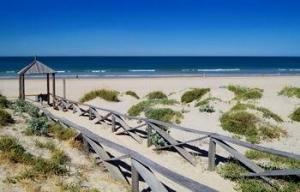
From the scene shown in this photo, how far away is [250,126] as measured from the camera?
13922 millimetres

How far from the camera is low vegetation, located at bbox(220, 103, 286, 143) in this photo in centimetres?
1336

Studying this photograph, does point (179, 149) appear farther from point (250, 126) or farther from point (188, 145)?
point (250, 126)

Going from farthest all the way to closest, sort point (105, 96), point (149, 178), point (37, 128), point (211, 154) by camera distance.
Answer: point (105, 96)
point (37, 128)
point (211, 154)
point (149, 178)

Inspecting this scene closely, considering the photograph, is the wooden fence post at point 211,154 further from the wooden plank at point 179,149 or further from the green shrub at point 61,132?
the green shrub at point 61,132

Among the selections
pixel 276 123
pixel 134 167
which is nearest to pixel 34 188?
pixel 134 167

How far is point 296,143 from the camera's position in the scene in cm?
1281

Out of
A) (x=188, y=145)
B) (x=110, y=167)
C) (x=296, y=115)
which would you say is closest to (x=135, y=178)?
(x=110, y=167)

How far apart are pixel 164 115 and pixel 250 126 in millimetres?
3637

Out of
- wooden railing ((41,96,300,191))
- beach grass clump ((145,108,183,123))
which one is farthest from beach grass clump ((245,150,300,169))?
beach grass clump ((145,108,183,123))

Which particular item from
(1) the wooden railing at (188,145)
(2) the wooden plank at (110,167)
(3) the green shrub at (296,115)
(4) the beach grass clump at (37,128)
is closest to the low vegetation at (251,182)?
(1) the wooden railing at (188,145)

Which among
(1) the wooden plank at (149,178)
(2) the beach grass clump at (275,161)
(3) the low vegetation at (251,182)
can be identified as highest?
(1) the wooden plank at (149,178)

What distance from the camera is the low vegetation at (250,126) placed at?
43.8ft

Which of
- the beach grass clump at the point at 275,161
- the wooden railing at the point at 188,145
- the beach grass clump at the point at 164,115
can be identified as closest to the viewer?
the wooden railing at the point at 188,145

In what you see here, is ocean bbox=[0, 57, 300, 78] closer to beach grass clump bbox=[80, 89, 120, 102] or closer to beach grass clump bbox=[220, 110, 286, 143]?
beach grass clump bbox=[80, 89, 120, 102]
